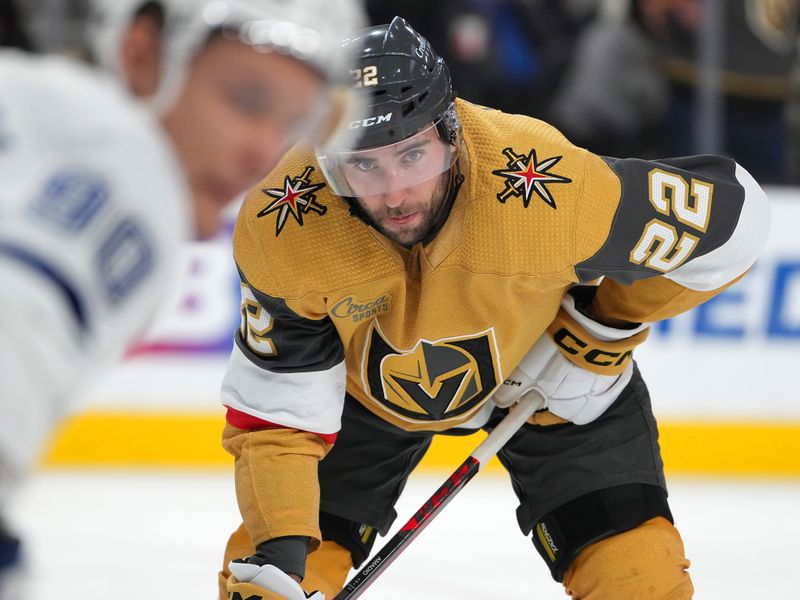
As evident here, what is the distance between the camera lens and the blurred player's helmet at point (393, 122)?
1628 millimetres

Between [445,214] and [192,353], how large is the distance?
175 centimetres

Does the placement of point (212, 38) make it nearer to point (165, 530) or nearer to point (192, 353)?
point (165, 530)

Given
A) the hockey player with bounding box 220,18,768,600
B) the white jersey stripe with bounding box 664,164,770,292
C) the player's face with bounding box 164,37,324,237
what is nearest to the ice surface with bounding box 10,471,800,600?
the hockey player with bounding box 220,18,768,600

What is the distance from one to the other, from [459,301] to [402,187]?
8.7 inches

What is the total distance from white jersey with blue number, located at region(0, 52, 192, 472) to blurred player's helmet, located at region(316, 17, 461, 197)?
A: 0.77m

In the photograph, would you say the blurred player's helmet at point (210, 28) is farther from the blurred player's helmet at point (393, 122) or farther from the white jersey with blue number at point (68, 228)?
the blurred player's helmet at point (393, 122)

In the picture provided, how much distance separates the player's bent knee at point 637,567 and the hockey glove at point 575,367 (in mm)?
249

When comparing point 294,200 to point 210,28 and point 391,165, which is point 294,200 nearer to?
point 391,165

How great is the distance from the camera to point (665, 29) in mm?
3490

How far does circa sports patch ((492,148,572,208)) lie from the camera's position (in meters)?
1.70

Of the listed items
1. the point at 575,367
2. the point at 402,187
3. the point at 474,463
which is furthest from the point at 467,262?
the point at 474,463

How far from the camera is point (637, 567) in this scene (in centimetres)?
182

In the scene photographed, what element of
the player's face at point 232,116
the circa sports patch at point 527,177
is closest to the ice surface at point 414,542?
the circa sports patch at point 527,177

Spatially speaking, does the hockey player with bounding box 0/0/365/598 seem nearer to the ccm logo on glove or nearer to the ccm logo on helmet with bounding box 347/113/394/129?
the ccm logo on helmet with bounding box 347/113/394/129
